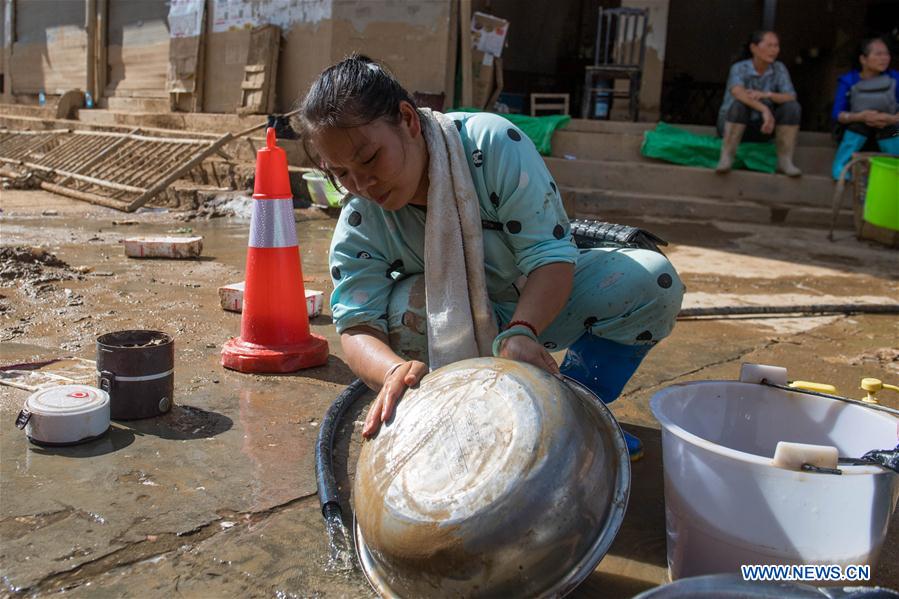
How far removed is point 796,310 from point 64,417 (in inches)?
147

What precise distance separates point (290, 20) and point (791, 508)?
33.0 feet

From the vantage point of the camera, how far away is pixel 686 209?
8398 millimetres

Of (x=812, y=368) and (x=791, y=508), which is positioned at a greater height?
(x=791, y=508)

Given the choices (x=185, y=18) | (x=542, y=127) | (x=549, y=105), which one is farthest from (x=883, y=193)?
(x=185, y=18)

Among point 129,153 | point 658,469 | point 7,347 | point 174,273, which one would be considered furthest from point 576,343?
point 129,153

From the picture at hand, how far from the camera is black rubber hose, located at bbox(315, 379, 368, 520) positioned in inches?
79.3

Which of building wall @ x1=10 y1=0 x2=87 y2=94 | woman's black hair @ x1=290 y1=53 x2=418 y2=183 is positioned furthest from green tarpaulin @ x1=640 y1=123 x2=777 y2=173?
building wall @ x1=10 y1=0 x2=87 y2=94

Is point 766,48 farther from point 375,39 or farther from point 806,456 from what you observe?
point 806,456

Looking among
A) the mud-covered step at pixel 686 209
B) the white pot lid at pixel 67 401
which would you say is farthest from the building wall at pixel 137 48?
the white pot lid at pixel 67 401

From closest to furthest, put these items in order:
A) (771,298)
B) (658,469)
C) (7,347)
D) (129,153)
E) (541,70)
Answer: (658,469)
(7,347)
(771,298)
(129,153)
(541,70)

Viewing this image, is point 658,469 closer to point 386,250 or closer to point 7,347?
point 386,250

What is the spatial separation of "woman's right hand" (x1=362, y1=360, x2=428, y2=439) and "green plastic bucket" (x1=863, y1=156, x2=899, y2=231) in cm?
629

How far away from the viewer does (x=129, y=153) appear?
962cm

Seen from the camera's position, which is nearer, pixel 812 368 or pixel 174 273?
pixel 812 368
